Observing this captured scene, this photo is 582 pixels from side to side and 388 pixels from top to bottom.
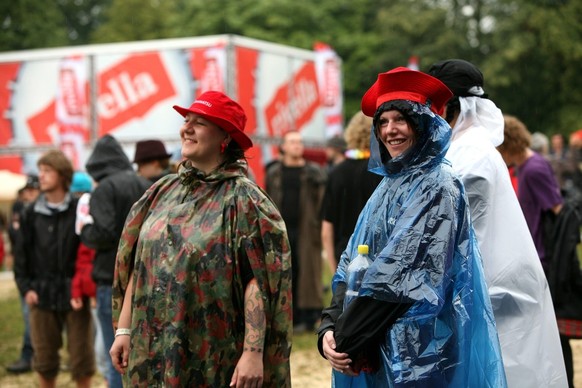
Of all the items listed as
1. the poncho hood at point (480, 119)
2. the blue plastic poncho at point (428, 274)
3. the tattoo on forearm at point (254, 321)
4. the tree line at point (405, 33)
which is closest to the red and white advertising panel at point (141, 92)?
the poncho hood at point (480, 119)

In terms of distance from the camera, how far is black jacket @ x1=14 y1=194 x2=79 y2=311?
6426 mm

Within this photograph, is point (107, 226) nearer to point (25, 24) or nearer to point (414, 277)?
point (414, 277)

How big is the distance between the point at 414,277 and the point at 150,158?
11.6ft

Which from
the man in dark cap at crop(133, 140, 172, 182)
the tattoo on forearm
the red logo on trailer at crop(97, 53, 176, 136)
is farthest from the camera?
the red logo on trailer at crop(97, 53, 176, 136)

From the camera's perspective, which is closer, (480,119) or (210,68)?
(480,119)

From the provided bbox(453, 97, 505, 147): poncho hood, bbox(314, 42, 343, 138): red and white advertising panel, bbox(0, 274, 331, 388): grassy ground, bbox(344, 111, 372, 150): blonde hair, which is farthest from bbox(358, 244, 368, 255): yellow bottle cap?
bbox(314, 42, 343, 138): red and white advertising panel

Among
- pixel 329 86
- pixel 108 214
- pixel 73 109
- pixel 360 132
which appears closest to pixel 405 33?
pixel 329 86

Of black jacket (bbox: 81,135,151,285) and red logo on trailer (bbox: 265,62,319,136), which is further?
red logo on trailer (bbox: 265,62,319,136)

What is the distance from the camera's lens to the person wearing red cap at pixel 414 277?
3057 mm

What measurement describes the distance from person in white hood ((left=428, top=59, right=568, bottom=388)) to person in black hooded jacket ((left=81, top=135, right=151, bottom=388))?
8.66 feet

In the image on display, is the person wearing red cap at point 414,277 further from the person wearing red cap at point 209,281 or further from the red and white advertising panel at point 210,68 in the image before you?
the red and white advertising panel at point 210,68

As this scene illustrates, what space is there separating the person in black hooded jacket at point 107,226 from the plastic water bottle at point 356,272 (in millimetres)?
2728

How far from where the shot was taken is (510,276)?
3.68 m

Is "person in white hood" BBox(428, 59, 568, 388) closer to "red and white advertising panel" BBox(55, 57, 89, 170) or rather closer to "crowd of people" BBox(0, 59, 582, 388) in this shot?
"crowd of people" BBox(0, 59, 582, 388)
